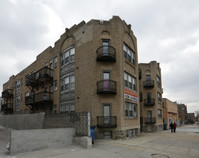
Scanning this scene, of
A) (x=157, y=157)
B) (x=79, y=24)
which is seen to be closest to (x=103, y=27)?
(x=79, y=24)

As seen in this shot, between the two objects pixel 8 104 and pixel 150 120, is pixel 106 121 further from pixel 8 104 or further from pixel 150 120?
pixel 8 104

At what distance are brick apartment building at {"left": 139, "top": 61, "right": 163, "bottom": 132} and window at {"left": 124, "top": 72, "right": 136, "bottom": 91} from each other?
7.91 m

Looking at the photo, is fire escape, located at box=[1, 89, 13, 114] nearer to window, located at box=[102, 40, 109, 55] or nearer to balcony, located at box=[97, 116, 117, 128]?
balcony, located at box=[97, 116, 117, 128]

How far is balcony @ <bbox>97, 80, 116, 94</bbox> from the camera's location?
619 inches

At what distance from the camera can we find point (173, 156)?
899cm

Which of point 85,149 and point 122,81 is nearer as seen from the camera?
point 85,149

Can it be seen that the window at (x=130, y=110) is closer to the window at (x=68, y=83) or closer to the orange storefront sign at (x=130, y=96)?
the orange storefront sign at (x=130, y=96)

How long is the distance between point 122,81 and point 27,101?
16.1 m

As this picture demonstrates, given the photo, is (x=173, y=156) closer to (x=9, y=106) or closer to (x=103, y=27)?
(x=103, y=27)

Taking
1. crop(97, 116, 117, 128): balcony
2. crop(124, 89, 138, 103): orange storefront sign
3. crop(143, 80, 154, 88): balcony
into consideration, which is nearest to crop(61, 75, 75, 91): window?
crop(97, 116, 117, 128): balcony

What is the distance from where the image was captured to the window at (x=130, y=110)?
57.7 feet

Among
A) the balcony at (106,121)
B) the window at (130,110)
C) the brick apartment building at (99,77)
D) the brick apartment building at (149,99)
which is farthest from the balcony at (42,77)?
the brick apartment building at (149,99)

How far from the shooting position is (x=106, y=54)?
53.9ft

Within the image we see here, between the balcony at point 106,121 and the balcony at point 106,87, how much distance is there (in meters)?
2.39
